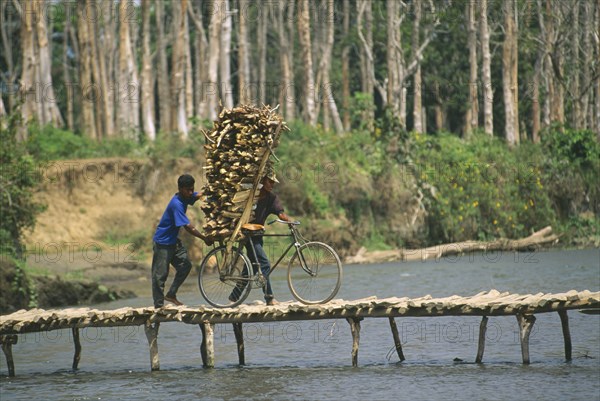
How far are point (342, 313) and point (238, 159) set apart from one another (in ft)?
8.13

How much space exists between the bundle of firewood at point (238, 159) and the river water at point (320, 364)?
7.22 ft

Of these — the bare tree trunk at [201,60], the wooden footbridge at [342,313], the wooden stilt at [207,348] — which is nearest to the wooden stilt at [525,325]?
the wooden footbridge at [342,313]

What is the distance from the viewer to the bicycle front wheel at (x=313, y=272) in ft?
48.6

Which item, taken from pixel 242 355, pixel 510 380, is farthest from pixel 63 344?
pixel 510 380

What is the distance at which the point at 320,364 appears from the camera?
16.5 metres

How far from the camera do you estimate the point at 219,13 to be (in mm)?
37781

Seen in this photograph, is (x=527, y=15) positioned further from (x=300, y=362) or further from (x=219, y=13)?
(x=300, y=362)

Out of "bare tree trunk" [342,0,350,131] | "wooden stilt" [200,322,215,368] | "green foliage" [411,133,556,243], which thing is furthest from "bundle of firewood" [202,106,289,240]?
"bare tree trunk" [342,0,350,131]

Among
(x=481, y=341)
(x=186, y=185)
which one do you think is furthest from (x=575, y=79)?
(x=186, y=185)

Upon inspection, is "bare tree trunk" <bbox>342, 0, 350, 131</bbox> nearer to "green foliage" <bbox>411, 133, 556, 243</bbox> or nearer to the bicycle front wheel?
"green foliage" <bbox>411, 133, 556, 243</bbox>

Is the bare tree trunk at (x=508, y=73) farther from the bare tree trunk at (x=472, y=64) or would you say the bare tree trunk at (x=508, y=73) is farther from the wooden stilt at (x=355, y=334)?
the wooden stilt at (x=355, y=334)

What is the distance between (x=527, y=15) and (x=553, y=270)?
28499 millimetres

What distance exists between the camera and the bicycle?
15.0 metres

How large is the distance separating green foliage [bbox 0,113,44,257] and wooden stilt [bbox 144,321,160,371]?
31.8ft
